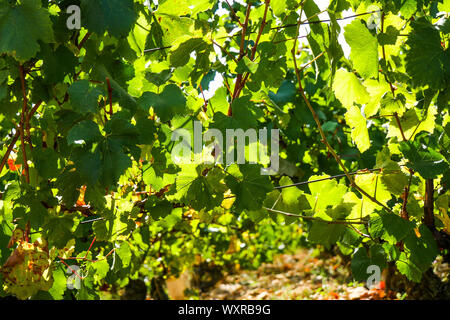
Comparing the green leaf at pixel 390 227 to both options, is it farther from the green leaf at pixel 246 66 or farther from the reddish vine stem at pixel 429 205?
the green leaf at pixel 246 66

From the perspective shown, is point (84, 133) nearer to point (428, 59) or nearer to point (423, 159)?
point (428, 59)

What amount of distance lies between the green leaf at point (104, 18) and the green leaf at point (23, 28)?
0.31ft

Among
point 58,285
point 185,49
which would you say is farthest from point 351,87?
point 58,285

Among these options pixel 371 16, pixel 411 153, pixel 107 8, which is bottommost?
pixel 411 153

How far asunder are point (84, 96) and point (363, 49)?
716 mm

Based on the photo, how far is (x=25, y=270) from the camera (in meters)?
1.24

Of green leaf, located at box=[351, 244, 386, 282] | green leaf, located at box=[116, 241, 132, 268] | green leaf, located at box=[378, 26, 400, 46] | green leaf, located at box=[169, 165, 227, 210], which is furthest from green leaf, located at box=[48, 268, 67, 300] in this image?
green leaf, located at box=[378, 26, 400, 46]

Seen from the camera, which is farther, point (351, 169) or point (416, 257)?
point (351, 169)

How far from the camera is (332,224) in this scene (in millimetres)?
1378

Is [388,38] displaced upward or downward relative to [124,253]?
upward

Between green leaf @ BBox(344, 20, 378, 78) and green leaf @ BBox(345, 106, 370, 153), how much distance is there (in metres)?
0.19
